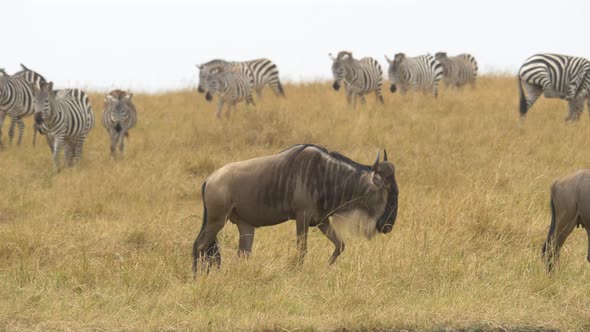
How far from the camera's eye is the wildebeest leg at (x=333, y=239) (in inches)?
249

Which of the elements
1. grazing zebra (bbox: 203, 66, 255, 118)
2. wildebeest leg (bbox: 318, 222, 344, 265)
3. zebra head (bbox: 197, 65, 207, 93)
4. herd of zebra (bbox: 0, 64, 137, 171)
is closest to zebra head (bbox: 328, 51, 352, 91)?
grazing zebra (bbox: 203, 66, 255, 118)

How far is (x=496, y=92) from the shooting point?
1788 cm

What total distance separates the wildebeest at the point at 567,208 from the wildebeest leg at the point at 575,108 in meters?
8.75

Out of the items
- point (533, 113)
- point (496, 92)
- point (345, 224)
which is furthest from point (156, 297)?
point (496, 92)

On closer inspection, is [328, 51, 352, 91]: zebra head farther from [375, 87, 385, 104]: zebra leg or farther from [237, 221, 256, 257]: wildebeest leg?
[237, 221, 256, 257]: wildebeest leg

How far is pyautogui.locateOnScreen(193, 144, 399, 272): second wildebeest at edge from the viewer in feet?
20.4

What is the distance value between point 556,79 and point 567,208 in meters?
9.74

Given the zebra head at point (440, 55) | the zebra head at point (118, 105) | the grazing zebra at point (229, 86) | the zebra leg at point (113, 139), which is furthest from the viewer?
the zebra head at point (440, 55)

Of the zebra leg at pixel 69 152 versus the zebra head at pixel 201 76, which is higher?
the zebra head at pixel 201 76

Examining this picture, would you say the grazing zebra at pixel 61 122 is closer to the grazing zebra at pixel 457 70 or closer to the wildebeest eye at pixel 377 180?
the wildebeest eye at pixel 377 180

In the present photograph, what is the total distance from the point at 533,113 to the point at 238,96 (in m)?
5.86

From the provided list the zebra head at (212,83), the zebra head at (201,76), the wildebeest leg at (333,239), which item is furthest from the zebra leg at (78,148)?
the wildebeest leg at (333,239)

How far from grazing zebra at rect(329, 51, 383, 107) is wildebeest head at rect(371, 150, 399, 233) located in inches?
440

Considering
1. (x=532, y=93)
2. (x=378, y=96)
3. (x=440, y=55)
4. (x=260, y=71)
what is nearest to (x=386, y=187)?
(x=532, y=93)
